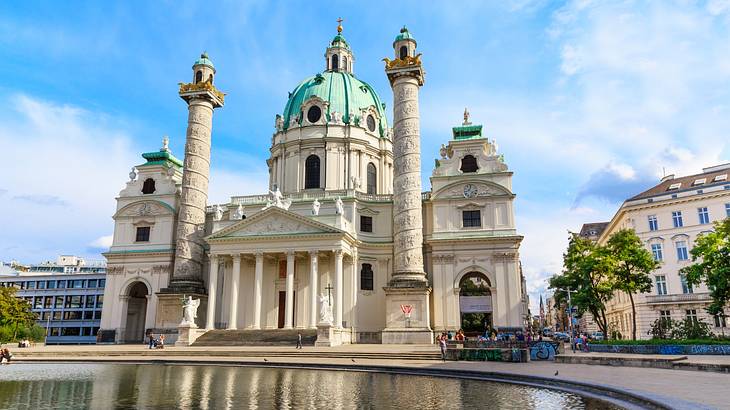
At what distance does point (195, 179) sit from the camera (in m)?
45.3

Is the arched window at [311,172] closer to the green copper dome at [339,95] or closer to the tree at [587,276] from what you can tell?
the green copper dome at [339,95]

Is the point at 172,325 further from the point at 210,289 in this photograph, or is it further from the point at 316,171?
the point at 316,171

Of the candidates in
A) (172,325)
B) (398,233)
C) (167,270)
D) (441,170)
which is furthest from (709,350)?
(167,270)

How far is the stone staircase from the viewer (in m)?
35.6

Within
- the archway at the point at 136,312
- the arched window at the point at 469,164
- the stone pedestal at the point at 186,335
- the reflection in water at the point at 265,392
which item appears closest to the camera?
the reflection in water at the point at 265,392

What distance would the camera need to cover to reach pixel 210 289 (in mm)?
40906

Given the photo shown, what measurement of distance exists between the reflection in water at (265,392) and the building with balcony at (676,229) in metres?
33.4

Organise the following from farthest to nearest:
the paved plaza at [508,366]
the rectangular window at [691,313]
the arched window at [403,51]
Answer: the arched window at [403,51], the rectangular window at [691,313], the paved plaza at [508,366]

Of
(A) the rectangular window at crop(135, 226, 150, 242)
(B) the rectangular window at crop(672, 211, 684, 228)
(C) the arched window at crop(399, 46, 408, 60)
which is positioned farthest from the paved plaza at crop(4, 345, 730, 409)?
(B) the rectangular window at crop(672, 211, 684, 228)

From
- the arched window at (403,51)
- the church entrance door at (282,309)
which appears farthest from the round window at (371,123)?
the church entrance door at (282,309)

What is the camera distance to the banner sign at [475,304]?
136 ft

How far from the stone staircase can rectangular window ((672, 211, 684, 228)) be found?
31524 mm

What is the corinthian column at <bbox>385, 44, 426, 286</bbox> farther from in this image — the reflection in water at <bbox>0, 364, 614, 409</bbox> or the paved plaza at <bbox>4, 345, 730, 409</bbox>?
the reflection in water at <bbox>0, 364, 614, 409</bbox>

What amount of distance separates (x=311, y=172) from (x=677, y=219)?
104 feet
